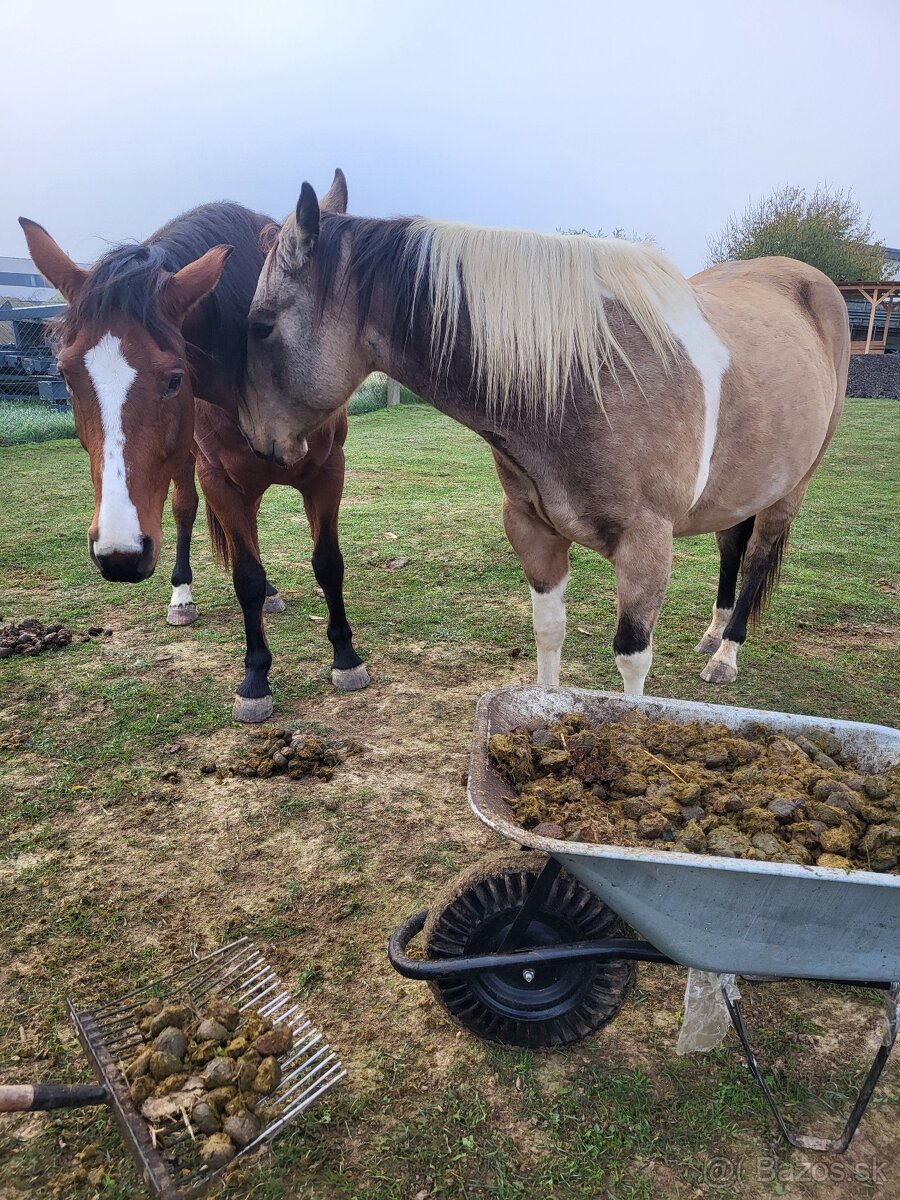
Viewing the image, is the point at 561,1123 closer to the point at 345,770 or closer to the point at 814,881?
the point at 814,881

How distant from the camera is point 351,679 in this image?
3672 mm

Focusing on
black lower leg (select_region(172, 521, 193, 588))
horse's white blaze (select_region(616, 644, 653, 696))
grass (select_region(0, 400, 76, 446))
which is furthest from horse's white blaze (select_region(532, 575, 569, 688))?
grass (select_region(0, 400, 76, 446))

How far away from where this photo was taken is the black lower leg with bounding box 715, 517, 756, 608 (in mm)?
4121

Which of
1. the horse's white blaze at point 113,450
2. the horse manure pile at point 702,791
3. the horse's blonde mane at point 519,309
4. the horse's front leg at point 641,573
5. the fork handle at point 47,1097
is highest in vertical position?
the horse's blonde mane at point 519,309

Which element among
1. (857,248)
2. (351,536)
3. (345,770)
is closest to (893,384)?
(857,248)

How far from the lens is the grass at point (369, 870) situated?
1.53 metres

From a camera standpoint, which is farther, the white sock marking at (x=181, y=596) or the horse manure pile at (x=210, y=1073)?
the white sock marking at (x=181, y=596)

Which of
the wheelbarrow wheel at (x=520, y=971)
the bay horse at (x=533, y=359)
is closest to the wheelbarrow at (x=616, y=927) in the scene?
the wheelbarrow wheel at (x=520, y=971)

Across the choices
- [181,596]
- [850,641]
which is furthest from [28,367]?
[850,641]

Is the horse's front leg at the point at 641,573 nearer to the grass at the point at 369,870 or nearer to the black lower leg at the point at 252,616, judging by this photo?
the grass at the point at 369,870

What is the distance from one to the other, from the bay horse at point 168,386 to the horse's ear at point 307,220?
0.41m

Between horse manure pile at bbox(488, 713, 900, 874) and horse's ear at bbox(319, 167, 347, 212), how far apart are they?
6.88ft

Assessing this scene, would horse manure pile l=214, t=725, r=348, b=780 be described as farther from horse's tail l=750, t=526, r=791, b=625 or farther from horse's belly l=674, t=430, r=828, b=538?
horse's tail l=750, t=526, r=791, b=625

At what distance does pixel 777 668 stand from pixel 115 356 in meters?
3.60
